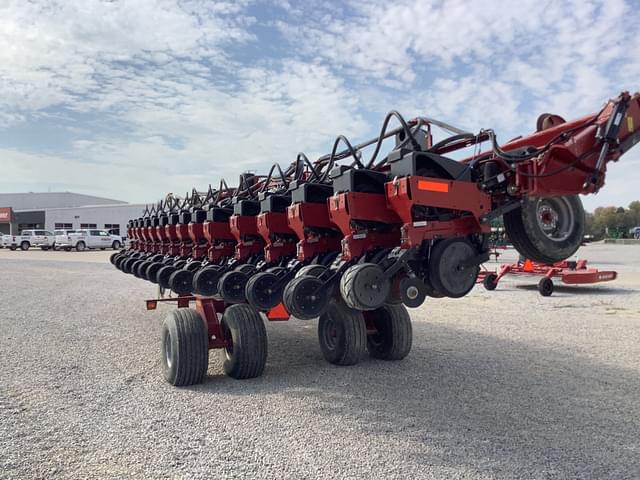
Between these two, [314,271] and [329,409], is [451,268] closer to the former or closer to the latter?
[314,271]

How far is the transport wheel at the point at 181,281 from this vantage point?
297 inches

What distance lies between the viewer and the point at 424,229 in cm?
405

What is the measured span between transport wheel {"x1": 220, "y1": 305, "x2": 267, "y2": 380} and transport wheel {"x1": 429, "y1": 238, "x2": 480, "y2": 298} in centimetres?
226

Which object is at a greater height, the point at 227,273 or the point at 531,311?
the point at 227,273

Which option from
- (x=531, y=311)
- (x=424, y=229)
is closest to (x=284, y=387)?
(x=424, y=229)

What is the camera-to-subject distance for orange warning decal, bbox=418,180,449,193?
155 inches

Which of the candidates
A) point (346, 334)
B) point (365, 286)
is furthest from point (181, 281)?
point (365, 286)

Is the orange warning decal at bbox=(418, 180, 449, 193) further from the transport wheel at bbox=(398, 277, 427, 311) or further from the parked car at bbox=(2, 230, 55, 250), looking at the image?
the parked car at bbox=(2, 230, 55, 250)

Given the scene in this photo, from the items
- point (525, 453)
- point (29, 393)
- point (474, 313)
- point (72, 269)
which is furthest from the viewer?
point (72, 269)

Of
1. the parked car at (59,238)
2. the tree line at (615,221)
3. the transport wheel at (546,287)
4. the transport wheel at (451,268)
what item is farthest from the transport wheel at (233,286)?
the tree line at (615,221)

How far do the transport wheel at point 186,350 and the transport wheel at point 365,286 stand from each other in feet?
7.08

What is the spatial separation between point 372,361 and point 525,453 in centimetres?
275

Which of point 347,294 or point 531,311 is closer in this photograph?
point 347,294

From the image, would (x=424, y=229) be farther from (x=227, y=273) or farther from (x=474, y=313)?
(x=474, y=313)
